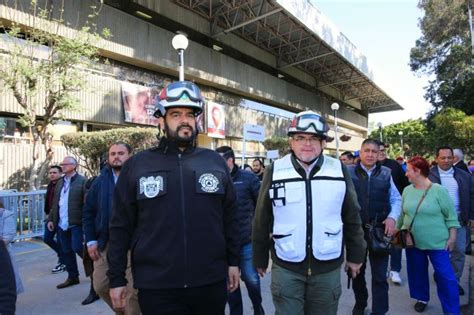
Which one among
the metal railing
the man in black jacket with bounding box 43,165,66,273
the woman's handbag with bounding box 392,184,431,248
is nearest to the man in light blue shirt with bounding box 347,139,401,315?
the woman's handbag with bounding box 392,184,431,248

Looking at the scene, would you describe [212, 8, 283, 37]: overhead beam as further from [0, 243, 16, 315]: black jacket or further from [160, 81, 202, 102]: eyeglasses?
[160, 81, 202, 102]: eyeglasses

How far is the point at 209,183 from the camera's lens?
2.37 m

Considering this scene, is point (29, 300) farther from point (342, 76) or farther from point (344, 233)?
point (342, 76)

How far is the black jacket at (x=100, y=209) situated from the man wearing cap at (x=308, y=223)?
161 cm

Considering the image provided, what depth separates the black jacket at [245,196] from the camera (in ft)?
14.3

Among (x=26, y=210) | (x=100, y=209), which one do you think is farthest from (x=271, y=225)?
(x=26, y=210)

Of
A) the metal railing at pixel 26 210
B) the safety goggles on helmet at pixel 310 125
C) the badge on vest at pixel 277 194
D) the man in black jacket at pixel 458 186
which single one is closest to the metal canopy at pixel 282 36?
the metal railing at pixel 26 210

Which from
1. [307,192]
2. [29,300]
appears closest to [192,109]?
[307,192]

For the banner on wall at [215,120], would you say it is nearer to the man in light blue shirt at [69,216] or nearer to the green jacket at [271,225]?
the man in light blue shirt at [69,216]

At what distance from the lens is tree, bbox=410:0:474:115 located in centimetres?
2648

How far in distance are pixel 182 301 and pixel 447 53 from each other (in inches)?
1280

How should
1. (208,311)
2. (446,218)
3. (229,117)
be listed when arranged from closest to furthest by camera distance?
(208,311) < (446,218) < (229,117)

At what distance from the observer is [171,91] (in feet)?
7.97

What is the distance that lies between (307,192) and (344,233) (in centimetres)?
52
